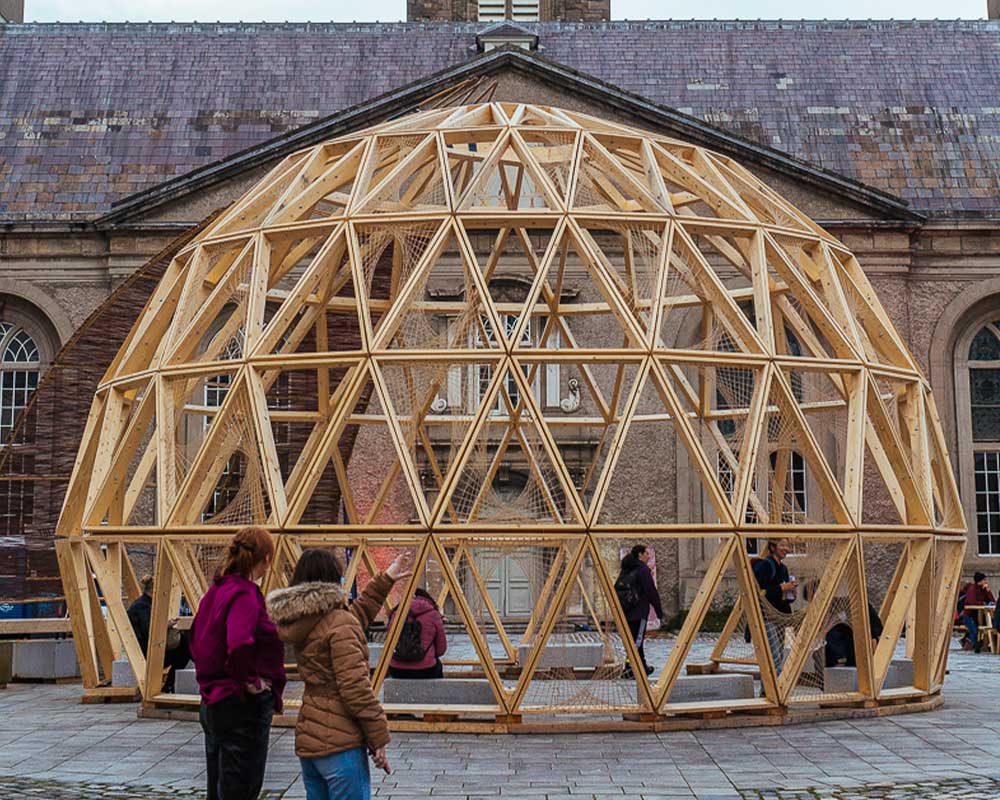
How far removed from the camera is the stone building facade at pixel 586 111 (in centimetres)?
3269

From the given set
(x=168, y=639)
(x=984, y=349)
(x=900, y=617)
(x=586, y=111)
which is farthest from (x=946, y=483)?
(x=586, y=111)

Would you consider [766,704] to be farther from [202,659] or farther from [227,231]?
[227,231]

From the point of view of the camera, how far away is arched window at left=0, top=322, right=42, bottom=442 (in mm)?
33312

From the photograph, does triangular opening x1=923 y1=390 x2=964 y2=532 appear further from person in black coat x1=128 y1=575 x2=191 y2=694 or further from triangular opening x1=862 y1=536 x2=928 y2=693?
person in black coat x1=128 y1=575 x2=191 y2=694

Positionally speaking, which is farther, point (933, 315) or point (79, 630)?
point (933, 315)

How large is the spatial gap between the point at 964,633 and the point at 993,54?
18.0 meters

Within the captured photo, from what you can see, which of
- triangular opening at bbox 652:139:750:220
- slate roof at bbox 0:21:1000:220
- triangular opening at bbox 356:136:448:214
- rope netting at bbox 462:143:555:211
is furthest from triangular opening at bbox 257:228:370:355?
slate roof at bbox 0:21:1000:220

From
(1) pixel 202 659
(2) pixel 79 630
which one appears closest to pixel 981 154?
(2) pixel 79 630

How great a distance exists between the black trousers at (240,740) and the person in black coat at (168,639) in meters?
6.92

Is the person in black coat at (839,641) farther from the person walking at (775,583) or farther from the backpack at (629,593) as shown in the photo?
the backpack at (629,593)

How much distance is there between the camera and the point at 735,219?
46.0ft

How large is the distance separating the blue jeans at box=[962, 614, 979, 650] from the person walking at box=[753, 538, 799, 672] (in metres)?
10.8

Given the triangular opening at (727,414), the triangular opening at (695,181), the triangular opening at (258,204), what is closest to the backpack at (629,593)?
the triangular opening at (727,414)

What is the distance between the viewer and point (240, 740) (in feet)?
24.7
